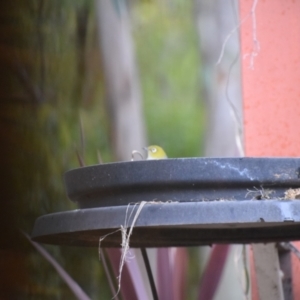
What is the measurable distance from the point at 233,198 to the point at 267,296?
2.64 ft

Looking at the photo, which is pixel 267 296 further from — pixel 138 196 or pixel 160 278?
pixel 138 196

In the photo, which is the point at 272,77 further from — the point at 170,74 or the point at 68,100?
the point at 68,100

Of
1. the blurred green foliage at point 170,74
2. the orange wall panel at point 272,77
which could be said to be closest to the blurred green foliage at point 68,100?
the blurred green foliage at point 170,74

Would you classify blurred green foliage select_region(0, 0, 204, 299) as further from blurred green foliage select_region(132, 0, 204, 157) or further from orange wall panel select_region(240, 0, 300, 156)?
orange wall panel select_region(240, 0, 300, 156)

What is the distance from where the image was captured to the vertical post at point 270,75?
170cm

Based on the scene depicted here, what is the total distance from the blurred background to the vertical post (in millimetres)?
50

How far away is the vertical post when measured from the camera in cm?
170

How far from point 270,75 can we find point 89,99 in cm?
58

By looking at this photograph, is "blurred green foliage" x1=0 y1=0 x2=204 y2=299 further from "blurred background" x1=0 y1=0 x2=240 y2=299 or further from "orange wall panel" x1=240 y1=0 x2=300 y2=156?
"orange wall panel" x1=240 y1=0 x2=300 y2=156

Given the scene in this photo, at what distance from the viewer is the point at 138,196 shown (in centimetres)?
80

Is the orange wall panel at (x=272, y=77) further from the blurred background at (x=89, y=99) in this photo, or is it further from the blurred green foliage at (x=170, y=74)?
the blurred green foliage at (x=170, y=74)

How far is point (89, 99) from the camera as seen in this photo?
1.88 m

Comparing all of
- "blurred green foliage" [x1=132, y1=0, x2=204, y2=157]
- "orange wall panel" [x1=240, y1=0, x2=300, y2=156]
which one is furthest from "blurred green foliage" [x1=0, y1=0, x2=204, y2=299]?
"orange wall panel" [x1=240, y1=0, x2=300, y2=156]

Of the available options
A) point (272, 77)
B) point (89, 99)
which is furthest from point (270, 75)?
point (89, 99)
